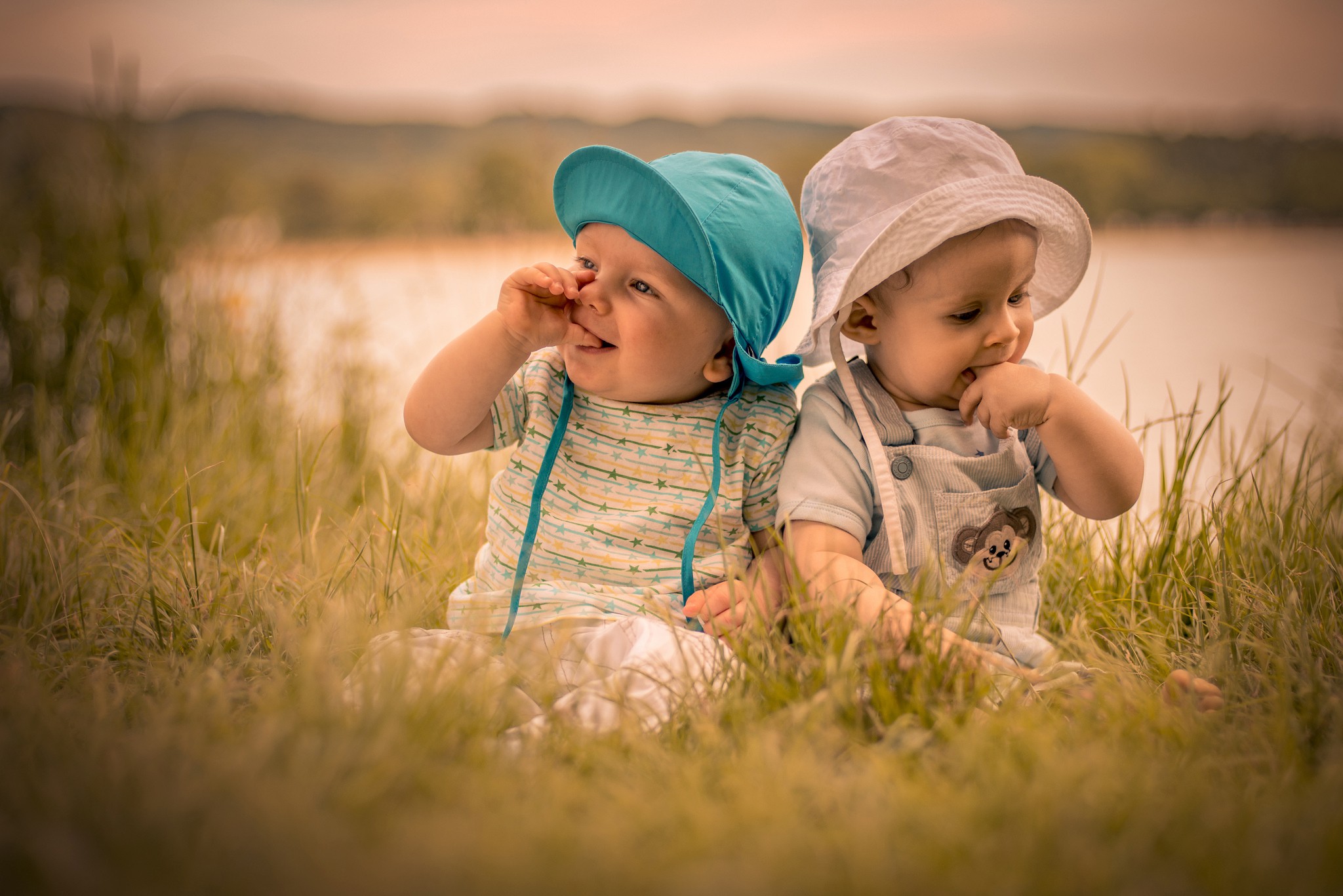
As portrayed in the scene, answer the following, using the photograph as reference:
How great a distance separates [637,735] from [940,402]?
90 cm

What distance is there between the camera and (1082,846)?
99 cm

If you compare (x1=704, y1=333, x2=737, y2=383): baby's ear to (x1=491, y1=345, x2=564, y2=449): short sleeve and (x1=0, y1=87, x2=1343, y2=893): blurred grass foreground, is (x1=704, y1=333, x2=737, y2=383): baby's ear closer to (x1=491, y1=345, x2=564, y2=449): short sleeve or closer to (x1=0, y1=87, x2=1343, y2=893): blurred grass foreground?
(x1=491, y1=345, x2=564, y2=449): short sleeve

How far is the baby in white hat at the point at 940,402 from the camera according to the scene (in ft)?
5.32

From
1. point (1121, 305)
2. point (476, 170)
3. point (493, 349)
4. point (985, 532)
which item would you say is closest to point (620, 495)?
point (493, 349)

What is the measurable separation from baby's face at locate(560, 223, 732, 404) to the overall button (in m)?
0.42

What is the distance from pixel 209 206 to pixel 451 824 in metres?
2.83

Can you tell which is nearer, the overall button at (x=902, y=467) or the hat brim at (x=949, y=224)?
the hat brim at (x=949, y=224)

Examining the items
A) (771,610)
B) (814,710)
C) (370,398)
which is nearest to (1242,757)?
(814,710)

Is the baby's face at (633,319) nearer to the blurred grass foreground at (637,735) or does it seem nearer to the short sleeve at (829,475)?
the short sleeve at (829,475)

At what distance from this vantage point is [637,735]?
1.31 meters

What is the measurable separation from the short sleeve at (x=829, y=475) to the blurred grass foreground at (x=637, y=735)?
0.26 meters

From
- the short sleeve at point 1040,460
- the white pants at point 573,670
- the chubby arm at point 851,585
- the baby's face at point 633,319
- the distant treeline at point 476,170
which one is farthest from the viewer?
the distant treeline at point 476,170

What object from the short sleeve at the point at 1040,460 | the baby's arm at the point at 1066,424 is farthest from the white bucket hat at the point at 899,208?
the short sleeve at the point at 1040,460

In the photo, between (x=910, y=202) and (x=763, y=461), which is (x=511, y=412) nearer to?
(x=763, y=461)
